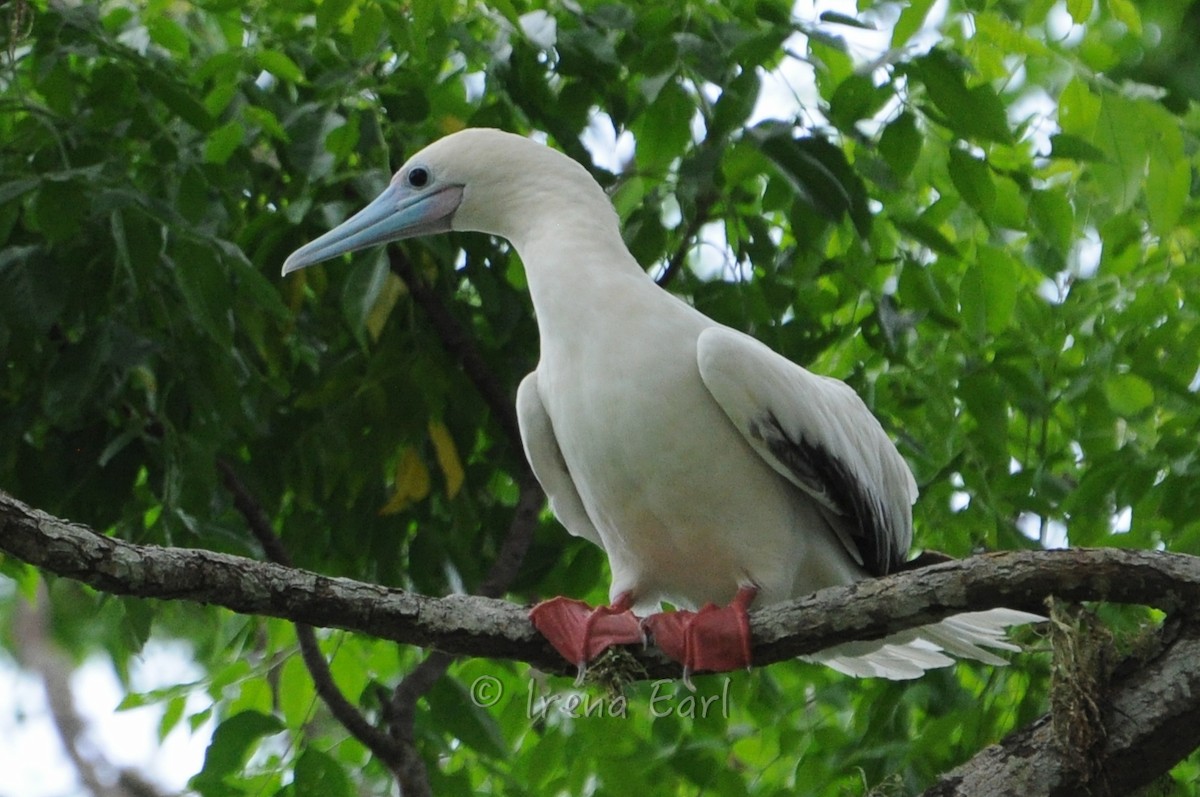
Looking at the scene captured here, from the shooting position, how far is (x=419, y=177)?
4.38 m

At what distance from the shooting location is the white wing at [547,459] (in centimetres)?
413

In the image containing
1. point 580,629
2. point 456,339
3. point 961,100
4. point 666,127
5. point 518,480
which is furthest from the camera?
point 518,480

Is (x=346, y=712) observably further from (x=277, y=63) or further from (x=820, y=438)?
(x=277, y=63)

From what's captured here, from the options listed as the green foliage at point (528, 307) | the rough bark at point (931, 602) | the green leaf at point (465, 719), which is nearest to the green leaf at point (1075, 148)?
the green foliage at point (528, 307)

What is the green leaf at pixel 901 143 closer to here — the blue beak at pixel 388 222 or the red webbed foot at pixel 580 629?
the blue beak at pixel 388 222

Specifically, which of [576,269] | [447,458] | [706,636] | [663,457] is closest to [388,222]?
[576,269]

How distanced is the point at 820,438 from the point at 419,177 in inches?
56.8

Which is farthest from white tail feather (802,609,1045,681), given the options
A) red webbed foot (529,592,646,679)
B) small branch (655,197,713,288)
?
small branch (655,197,713,288)

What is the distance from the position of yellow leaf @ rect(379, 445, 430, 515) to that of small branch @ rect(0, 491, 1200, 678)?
1358 mm

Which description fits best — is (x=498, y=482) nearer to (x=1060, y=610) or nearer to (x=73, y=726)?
(x=1060, y=610)

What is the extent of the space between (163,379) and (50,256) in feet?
1.76

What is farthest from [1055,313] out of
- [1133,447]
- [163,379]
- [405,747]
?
[163,379]

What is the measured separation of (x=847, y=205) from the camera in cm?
411

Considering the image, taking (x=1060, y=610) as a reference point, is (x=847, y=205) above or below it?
above
